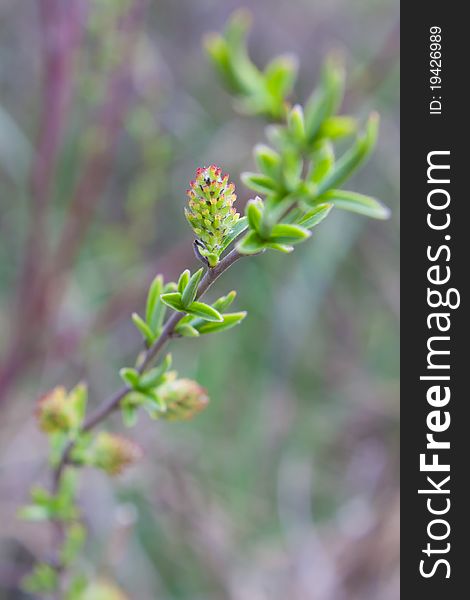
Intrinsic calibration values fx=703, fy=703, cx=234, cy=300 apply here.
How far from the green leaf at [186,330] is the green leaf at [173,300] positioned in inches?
0.6

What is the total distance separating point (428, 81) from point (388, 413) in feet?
2.04

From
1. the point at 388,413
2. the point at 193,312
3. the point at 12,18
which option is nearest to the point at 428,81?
the point at 388,413

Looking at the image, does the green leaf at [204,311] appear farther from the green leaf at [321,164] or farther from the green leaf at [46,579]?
the green leaf at [46,579]

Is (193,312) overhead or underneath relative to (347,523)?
underneath

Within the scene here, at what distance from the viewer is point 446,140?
3.44 ft

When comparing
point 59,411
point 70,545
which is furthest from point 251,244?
point 70,545

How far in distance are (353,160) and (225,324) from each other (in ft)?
0.42

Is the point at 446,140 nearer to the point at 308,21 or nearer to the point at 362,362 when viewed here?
the point at 362,362

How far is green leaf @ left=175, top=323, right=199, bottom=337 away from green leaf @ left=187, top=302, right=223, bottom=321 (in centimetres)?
2

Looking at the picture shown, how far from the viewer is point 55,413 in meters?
0.46

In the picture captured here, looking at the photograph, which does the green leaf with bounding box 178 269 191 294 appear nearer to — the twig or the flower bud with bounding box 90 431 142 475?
the twig

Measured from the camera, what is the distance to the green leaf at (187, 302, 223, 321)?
0.34 meters

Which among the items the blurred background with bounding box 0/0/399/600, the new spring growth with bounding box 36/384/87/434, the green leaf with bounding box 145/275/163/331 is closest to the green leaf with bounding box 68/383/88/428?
the new spring growth with bounding box 36/384/87/434

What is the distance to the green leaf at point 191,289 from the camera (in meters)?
0.33
